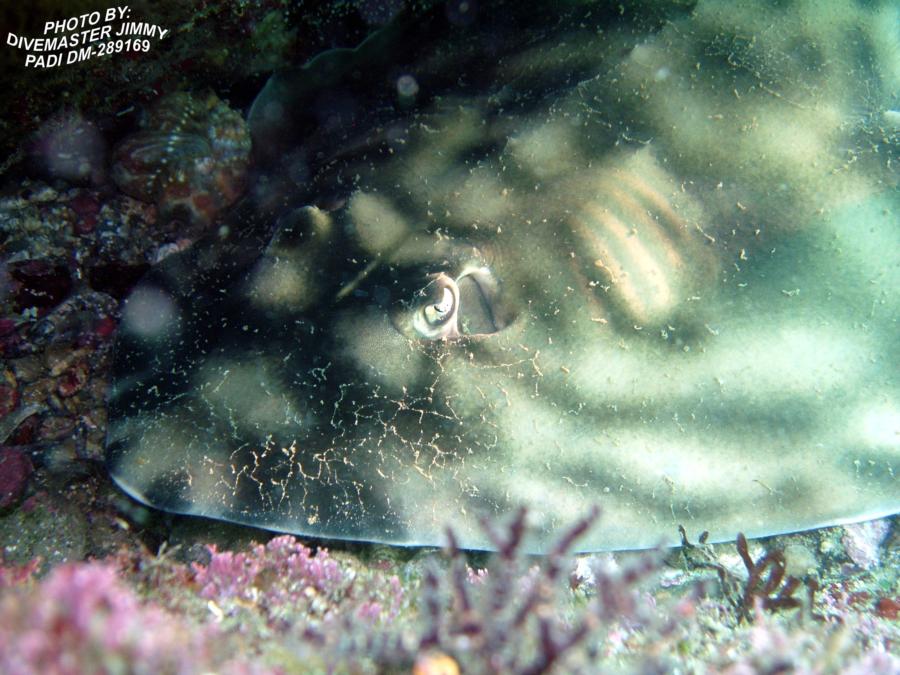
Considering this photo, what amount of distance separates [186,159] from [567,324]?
3671 mm

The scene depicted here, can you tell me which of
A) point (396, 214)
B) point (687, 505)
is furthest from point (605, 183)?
point (687, 505)

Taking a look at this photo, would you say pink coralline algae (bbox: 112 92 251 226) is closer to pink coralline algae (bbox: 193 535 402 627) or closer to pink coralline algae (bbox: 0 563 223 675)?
pink coralline algae (bbox: 193 535 402 627)

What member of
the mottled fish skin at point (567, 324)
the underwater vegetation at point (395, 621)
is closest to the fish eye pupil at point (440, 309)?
the mottled fish skin at point (567, 324)

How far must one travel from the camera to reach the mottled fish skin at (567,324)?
11.4 feet

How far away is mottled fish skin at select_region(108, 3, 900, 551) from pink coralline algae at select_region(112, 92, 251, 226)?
0.90 m

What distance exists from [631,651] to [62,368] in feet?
15.2

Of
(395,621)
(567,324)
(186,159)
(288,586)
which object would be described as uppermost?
(567,324)

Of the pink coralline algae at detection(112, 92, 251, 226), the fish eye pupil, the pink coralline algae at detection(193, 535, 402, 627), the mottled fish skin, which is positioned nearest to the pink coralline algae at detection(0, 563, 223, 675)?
the pink coralline algae at detection(193, 535, 402, 627)

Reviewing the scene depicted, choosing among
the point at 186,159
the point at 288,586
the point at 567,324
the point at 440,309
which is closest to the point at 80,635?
the point at 288,586

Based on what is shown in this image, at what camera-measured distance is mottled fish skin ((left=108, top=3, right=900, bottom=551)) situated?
3.47m

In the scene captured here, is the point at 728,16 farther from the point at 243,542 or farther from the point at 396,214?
the point at 243,542

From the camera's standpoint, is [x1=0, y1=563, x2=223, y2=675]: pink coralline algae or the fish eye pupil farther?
the fish eye pupil

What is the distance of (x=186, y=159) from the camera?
4980 mm

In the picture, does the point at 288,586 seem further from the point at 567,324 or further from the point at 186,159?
the point at 186,159
